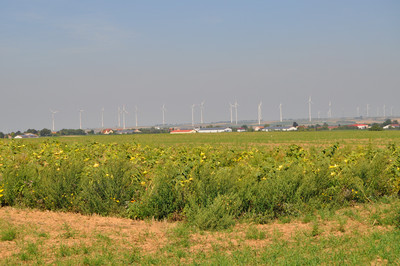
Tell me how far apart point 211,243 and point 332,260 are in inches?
90.2

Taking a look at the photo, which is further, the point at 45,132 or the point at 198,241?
the point at 45,132

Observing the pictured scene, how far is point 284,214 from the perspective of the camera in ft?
34.9

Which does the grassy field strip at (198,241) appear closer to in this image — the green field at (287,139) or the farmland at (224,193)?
the farmland at (224,193)

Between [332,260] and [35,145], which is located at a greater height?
[35,145]

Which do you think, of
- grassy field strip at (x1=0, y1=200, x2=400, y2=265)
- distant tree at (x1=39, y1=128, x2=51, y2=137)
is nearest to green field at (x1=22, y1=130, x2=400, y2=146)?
grassy field strip at (x1=0, y1=200, x2=400, y2=265)

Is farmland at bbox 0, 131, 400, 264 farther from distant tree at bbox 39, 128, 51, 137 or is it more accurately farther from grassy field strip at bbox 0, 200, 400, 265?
distant tree at bbox 39, 128, 51, 137

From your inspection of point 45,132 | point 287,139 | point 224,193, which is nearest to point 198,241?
point 224,193

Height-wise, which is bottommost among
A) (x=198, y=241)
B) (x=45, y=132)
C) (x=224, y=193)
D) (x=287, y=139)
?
(x=287, y=139)

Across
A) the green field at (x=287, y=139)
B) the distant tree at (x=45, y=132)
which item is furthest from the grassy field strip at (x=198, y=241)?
the distant tree at (x=45, y=132)

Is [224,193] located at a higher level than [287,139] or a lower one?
higher

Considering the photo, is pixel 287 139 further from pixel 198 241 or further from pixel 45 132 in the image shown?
pixel 45 132

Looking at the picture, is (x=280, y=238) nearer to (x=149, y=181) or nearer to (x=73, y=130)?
(x=149, y=181)

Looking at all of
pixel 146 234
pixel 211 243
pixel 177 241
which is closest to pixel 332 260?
pixel 211 243

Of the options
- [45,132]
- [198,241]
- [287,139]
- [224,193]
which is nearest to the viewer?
[198,241]
